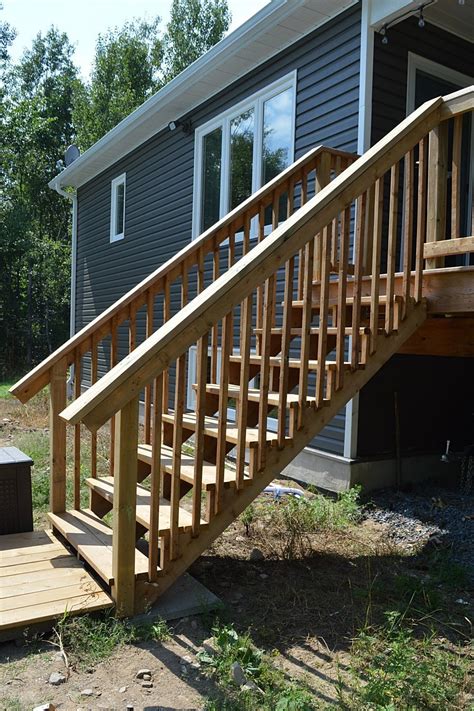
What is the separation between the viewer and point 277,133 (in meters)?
6.55

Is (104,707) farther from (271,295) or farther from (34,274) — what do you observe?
(34,274)

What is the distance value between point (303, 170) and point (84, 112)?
24.3 metres

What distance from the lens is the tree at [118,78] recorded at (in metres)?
25.7

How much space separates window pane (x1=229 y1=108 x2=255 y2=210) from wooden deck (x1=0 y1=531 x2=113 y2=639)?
4.93 meters

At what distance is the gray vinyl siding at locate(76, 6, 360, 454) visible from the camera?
5.50 meters

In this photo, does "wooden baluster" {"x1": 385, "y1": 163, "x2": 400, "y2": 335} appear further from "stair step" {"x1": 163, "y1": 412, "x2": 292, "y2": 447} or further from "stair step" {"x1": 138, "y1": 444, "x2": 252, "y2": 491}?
"stair step" {"x1": 138, "y1": 444, "x2": 252, "y2": 491}

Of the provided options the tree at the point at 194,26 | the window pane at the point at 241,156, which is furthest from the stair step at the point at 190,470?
the tree at the point at 194,26

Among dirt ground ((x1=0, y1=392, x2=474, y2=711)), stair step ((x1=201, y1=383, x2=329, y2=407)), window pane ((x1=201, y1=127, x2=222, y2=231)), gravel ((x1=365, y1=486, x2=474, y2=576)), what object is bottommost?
gravel ((x1=365, y1=486, x2=474, y2=576))

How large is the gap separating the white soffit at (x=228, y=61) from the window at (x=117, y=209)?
35.4 inches

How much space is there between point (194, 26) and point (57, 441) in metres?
28.0

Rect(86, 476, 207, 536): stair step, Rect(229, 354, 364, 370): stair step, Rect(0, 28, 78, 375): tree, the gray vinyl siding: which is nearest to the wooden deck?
Rect(86, 476, 207, 536): stair step

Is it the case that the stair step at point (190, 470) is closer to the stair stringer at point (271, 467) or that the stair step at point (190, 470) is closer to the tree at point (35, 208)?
the stair stringer at point (271, 467)

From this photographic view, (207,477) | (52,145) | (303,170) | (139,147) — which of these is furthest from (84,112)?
(207,477)

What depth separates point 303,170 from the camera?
458cm
